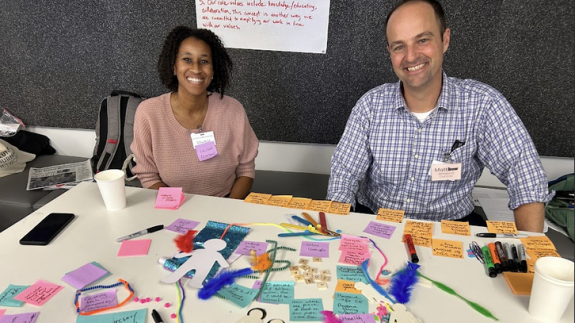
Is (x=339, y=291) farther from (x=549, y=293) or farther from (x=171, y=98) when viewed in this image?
(x=171, y=98)

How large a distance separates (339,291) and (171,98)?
3.50ft

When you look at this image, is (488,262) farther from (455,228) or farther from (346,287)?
(346,287)

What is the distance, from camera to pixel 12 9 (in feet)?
6.65

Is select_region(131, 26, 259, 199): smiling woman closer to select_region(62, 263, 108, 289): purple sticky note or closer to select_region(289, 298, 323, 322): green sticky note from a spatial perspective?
select_region(62, 263, 108, 289): purple sticky note

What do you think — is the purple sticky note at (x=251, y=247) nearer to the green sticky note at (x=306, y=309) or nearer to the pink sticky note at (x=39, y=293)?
the green sticky note at (x=306, y=309)

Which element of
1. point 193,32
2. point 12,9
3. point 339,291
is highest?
point 12,9

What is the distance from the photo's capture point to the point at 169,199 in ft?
3.53

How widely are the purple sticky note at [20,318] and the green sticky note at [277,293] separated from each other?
40 cm

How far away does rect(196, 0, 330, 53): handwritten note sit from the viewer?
187cm

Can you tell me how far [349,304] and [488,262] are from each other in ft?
1.13

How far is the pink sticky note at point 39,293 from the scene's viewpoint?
70 centimetres

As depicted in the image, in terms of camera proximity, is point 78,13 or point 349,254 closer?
point 349,254

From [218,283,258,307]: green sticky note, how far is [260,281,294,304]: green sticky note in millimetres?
21

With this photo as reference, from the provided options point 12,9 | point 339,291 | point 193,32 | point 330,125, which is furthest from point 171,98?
point 12,9
